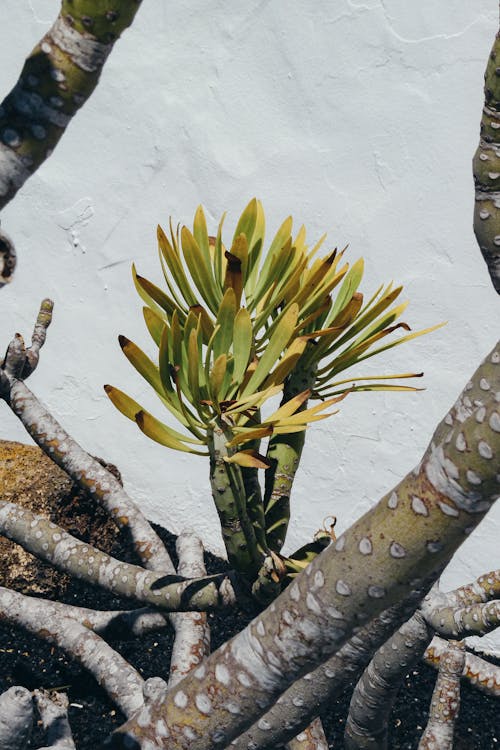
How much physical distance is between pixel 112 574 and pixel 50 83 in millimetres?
640

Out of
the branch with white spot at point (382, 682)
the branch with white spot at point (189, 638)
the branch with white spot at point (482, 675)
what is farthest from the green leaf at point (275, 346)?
the branch with white spot at point (482, 675)

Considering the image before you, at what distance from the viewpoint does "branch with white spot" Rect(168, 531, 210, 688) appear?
1.26m

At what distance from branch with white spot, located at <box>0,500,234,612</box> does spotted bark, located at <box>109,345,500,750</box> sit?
0.21 m

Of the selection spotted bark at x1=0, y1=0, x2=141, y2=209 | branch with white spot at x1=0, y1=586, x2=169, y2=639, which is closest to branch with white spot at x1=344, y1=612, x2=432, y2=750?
branch with white spot at x1=0, y1=586, x2=169, y2=639

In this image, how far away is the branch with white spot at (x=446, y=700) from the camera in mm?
1213

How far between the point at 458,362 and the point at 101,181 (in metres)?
1.00

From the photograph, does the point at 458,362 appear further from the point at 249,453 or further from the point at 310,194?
the point at 249,453

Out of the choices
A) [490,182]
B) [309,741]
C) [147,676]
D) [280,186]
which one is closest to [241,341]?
[490,182]

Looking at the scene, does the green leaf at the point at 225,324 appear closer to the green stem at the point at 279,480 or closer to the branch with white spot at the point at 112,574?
the green stem at the point at 279,480

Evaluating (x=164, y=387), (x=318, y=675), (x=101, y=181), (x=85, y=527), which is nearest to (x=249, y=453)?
(x=164, y=387)

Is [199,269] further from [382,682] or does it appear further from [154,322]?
[382,682]

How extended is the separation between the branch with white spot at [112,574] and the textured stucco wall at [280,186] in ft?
3.48

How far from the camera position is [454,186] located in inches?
72.2

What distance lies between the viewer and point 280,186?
204 centimetres
